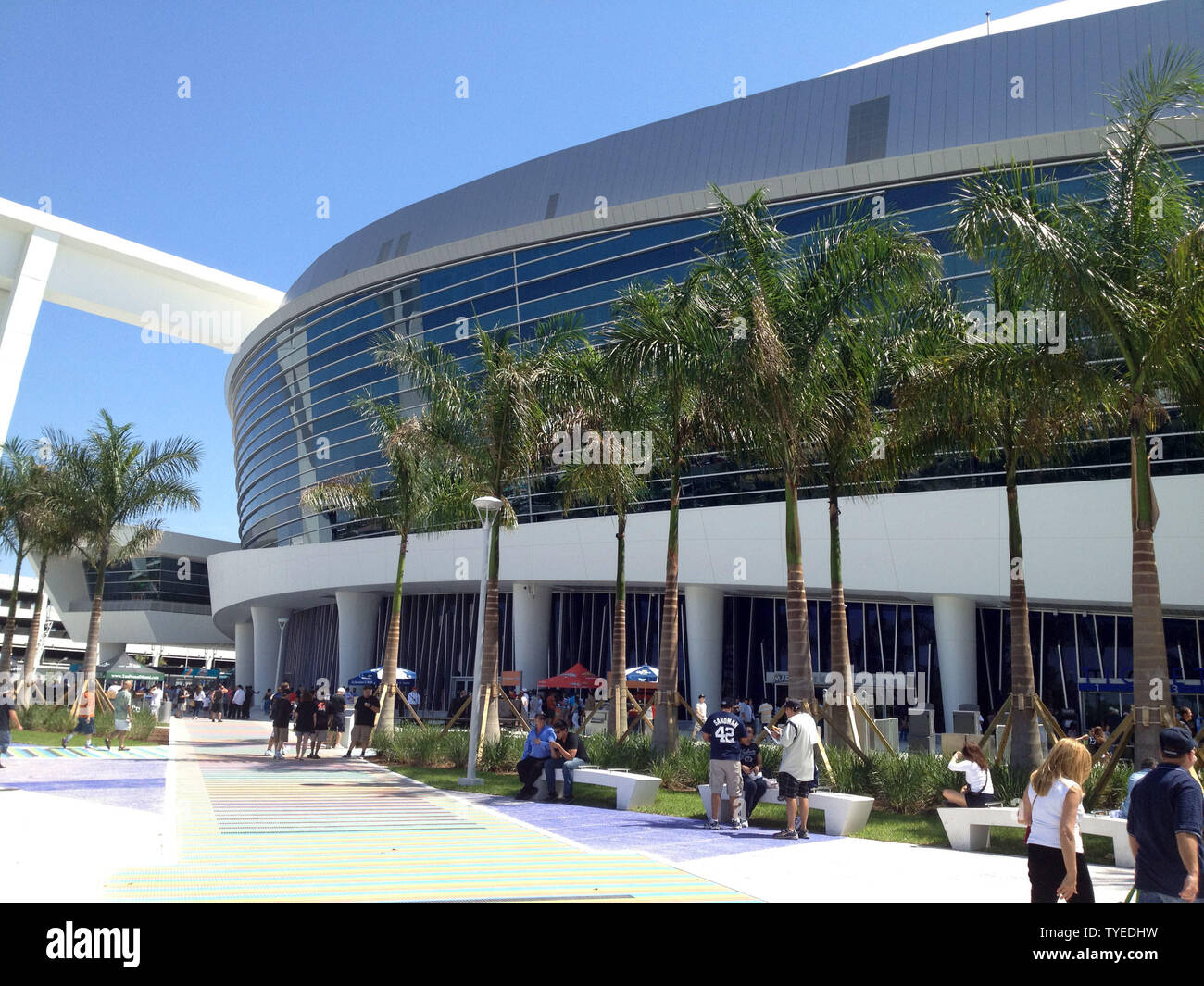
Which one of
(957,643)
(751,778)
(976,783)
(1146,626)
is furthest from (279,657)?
(1146,626)

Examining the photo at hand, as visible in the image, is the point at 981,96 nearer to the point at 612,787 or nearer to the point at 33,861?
the point at 612,787

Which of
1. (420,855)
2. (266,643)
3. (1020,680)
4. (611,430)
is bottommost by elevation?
(420,855)

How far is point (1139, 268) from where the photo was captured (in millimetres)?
12133

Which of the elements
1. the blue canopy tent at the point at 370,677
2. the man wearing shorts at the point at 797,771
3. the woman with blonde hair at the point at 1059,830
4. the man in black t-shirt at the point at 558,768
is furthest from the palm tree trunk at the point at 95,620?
the woman with blonde hair at the point at 1059,830

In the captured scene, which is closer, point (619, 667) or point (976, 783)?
point (976, 783)

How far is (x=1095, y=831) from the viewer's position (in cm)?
1027

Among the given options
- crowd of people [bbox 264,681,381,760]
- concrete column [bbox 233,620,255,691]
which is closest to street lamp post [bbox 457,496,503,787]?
crowd of people [bbox 264,681,381,760]

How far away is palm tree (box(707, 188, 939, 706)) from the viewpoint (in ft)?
A: 49.6

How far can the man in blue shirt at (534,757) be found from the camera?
15.1 m

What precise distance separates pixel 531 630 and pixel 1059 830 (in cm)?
3395

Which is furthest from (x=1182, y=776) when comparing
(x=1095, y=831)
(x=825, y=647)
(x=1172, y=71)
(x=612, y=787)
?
(x=825, y=647)

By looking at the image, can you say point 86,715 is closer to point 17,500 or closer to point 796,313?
point 17,500

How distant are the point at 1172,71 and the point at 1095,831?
8.85 m

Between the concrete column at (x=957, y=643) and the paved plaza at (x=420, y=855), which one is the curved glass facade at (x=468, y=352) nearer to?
the concrete column at (x=957, y=643)
